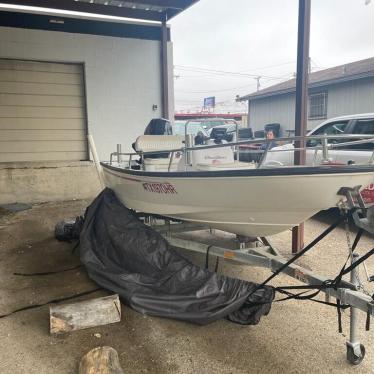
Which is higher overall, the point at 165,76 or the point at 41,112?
the point at 165,76

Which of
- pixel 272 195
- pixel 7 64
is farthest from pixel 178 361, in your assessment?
pixel 7 64

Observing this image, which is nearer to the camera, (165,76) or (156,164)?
(156,164)

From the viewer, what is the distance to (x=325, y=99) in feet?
50.5

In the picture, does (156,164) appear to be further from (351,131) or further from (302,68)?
(351,131)

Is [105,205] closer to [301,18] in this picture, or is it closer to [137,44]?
[301,18]

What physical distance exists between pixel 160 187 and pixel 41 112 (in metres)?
5.66

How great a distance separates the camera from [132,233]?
3.65 m

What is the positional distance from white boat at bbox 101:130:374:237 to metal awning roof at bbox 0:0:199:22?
496cm

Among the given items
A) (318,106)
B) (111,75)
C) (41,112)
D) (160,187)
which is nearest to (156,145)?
(160,187)

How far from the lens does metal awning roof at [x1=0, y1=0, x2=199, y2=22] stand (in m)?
7.39

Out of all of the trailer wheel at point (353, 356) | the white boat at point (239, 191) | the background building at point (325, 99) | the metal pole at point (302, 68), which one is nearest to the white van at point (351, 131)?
the metal pole at point (302, 68)

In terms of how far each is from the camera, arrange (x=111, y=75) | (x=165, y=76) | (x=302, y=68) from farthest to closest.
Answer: (x=165, y=76) → (x=111, y=75) → (x=302, y=68)

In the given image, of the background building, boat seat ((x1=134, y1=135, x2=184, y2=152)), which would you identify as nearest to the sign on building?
the background building

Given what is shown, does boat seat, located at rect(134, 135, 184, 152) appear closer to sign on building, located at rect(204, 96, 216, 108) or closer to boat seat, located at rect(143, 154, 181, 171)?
boat seat, located at rect(143, 154, 181, 171)
